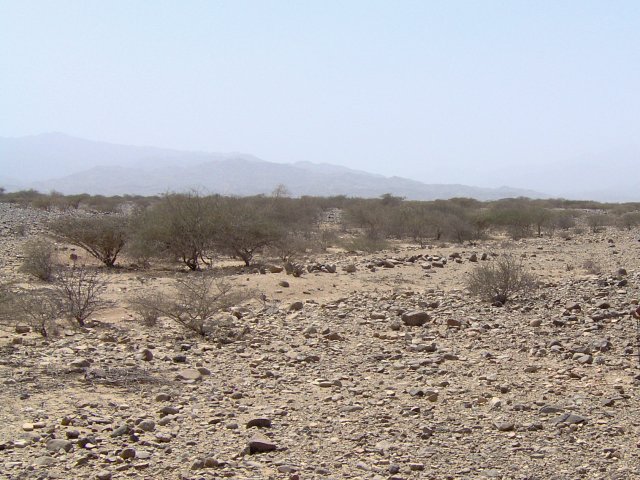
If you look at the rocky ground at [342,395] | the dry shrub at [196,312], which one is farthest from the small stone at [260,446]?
the dry shrub at [196,312]

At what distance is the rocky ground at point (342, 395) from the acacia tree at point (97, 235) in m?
8.93

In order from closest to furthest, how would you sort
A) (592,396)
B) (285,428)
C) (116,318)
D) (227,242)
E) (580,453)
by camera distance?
(580,453)
(285,428)
(592,396)
(116,318)
(227,242)

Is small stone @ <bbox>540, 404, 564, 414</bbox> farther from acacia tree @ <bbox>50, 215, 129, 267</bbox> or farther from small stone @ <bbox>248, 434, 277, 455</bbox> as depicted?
acacia tree @ <bbox>50, 215, 129, 267</bbox>

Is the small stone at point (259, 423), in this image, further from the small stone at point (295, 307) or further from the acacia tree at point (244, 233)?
the acacia tree at point (244, 233)

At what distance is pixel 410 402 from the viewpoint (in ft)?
20.3

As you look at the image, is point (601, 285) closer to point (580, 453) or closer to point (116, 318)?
point (580, 453)

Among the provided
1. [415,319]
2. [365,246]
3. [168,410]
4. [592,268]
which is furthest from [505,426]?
[365,246]

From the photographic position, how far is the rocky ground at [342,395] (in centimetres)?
469

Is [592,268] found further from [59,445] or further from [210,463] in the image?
[59,445]

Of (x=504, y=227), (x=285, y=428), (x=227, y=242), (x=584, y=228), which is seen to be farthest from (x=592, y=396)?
(x=584, y=228)

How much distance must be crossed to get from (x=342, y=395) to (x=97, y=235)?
50.9 ft

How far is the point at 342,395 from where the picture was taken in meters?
6.44

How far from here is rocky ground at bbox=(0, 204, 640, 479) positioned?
15.4 ft

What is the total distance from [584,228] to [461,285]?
2505cm
